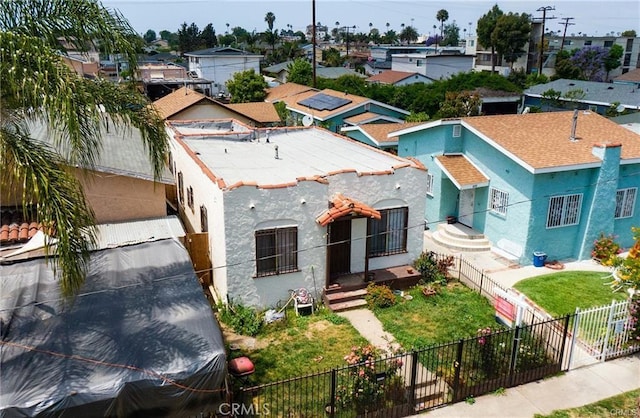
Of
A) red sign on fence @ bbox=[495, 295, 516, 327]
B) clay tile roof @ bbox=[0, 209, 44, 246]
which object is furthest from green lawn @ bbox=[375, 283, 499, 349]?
clay tile roof @ bbox=[0, 209, 44, 246]

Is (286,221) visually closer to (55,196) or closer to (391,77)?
(55,196)

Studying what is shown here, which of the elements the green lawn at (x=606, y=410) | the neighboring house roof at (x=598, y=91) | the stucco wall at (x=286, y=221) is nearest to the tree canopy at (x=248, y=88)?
the neighboring house roof at (x=598, y=91)

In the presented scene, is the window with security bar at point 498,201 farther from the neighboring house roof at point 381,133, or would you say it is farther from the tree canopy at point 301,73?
the tree canopy at point 301,73

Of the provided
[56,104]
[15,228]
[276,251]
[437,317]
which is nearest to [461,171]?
[437,317]

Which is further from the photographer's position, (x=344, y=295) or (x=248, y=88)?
(x=248, y=88)

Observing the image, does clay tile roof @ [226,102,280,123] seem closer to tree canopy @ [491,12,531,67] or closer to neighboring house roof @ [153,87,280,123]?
neighboring house roof @ [153,87,280,123]

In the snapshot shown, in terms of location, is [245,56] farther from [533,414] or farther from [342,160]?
[533,414]
